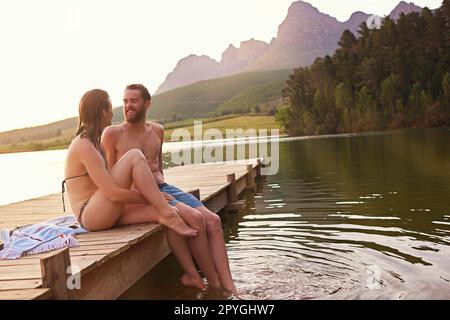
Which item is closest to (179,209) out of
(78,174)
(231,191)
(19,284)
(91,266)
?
(78,174)

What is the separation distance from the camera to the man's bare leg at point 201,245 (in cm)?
529

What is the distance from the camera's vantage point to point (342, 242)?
7629mm

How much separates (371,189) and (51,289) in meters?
11.1

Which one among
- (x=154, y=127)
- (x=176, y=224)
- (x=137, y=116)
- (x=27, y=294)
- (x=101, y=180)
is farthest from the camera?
(x=154, y=127)

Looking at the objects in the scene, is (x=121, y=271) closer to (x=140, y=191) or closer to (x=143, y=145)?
(x=140, y=191)

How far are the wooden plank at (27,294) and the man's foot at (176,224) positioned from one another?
179 centimetres

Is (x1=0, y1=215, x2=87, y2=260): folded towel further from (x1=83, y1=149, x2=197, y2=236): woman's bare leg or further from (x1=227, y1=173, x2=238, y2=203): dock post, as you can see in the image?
(x1=227, y1=173, x2=238, y2=203): dock post

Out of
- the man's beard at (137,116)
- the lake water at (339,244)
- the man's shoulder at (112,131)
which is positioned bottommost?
the lake water at (339,244)

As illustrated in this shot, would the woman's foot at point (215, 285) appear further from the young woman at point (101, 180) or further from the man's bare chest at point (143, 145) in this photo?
the man's bare chest at point (143, 145)

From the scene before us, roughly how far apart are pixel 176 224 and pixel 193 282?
2.67 feet

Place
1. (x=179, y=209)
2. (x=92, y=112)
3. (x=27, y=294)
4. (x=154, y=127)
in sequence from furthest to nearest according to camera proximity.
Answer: (x=154, y=127)
(x=179, y=209)
(x=92, y=112)
(x=27, y=294)

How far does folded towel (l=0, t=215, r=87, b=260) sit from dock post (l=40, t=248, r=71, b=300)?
1.28 m

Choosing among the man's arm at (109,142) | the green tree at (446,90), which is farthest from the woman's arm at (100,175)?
the green tree at (446,90)
